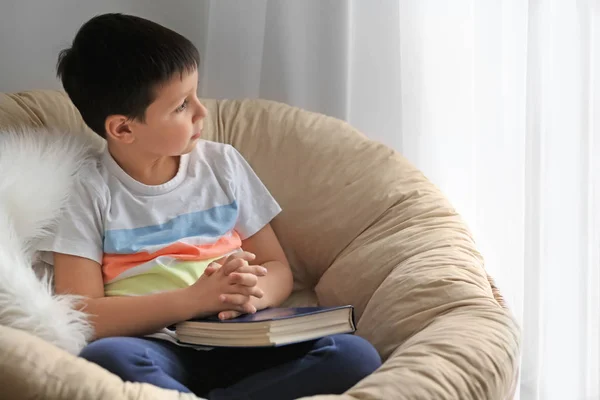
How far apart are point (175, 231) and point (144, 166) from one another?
13 centimetres

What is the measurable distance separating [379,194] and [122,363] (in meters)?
0.63

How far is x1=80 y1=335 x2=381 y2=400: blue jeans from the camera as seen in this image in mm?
1174

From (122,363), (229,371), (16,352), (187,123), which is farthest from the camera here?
(187,123)

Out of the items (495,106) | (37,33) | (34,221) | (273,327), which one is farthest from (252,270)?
(37,33)

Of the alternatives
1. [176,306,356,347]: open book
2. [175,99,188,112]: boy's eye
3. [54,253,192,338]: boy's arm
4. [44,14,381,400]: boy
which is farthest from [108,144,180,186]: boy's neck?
[176,306,356,347]: open book

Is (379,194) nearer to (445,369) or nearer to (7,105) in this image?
(445,369)

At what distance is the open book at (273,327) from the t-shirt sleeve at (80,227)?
24cm

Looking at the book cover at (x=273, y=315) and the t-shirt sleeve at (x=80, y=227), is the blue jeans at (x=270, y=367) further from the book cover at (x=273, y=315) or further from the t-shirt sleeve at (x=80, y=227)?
the t-shirt sleeve at (x=80, y=227)

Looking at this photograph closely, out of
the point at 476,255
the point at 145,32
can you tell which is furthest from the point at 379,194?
the point at 145,32

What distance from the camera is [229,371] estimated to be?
1.29 m

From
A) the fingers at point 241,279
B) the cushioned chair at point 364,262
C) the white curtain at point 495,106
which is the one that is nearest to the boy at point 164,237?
the fingers at point 241,279

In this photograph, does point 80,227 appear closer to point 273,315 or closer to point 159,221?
point 159,221

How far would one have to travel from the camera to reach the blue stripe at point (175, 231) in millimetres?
1385

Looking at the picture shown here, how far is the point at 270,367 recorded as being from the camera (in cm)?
126
